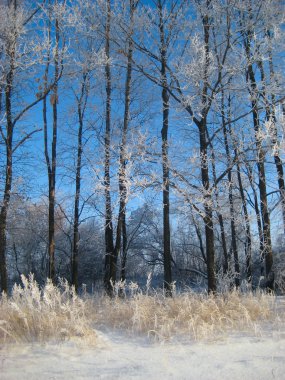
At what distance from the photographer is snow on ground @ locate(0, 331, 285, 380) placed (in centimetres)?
295

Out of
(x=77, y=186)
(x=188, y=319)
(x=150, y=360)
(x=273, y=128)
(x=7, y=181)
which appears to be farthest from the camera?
(x=77, y=186)

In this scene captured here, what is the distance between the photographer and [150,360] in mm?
3291

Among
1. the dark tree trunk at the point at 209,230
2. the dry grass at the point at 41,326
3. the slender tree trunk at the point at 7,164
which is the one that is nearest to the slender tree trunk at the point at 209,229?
the dark tree trunk at the point at 209,230

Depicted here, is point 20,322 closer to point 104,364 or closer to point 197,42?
point 104,364

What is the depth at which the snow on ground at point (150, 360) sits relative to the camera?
295cm

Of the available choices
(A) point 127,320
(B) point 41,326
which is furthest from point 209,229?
(B) point 41,326

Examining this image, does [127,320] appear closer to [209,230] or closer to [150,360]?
[150,360]

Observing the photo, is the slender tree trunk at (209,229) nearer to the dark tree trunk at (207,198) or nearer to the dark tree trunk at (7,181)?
the dark tree trunk at (207,198)

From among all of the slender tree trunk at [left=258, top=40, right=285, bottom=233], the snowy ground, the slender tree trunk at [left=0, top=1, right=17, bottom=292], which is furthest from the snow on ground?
the slender tree trunk at [left=0, top=1, right=17, bottom=292]

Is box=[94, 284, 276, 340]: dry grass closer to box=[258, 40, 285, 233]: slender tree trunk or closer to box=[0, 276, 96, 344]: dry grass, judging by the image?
box=[0, 276, 96, 344]: dry grass

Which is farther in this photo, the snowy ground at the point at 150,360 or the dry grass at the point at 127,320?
the dry grass at the point at 127,320

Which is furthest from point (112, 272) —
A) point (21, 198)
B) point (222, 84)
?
point (222, 84)

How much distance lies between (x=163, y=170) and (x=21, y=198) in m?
7.02

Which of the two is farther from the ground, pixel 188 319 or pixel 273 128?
pixel 273 128
